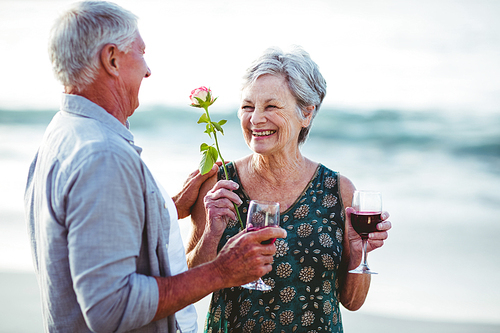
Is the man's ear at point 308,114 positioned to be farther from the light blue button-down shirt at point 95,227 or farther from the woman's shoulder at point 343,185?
the light blue button-down shirt at point 95,227

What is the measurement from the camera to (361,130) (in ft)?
34.9

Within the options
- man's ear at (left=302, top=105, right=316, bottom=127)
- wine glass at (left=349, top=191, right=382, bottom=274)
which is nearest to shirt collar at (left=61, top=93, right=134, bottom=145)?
wine glass at (left=349, top=191, right=382, bottom=274)

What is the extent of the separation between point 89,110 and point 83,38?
23 centimetres

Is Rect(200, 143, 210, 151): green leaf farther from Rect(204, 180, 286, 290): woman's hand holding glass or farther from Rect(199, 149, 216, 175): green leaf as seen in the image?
Rect(204, 180, 286, 290): woman's hand holding glass

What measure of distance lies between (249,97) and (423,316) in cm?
292

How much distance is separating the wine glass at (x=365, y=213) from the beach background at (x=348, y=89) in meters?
4.52

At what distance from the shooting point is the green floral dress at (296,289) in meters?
2.35

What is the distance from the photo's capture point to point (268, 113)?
8.30 feet

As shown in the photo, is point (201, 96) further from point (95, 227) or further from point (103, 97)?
point (95, 227)

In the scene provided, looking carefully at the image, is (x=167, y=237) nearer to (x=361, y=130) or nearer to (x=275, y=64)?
(x=275, y=64)

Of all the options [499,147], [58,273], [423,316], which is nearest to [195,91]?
[58,273]

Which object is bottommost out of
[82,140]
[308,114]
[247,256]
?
[247,256]

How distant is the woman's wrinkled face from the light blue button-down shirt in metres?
0.99

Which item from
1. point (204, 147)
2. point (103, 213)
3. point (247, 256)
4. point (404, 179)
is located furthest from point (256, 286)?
point (404, 179)
